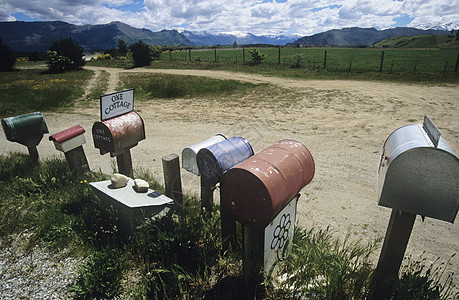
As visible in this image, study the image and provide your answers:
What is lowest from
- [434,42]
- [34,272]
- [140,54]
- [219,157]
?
[34,272]

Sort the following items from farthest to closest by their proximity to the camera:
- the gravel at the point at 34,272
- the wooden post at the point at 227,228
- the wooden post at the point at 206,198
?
1. the wooden post at the point at 206,198
2. the wooden post at the point at 227,228
3. the gravel at the point at 34,272

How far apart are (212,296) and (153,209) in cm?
109

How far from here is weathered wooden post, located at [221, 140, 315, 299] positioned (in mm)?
1993

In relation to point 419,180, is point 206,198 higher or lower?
lower

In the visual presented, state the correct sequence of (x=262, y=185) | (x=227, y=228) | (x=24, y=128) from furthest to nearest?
(x=24, y=128) → (x=227, y=228) → (x=262, y=185)

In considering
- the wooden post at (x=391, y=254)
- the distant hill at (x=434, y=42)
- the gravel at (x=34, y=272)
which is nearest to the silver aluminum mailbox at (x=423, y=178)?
the wooden post at (x=391, y=254)

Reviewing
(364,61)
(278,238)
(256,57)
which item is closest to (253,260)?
(278,238)

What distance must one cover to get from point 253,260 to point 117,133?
2.49 m

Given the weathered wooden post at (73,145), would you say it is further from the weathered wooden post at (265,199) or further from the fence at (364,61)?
the fence at (364,61)

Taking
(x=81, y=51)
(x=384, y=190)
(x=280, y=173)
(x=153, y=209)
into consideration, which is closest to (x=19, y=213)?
(x=153, y=209)

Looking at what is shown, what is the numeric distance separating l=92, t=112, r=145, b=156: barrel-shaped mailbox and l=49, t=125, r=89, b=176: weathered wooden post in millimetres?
637

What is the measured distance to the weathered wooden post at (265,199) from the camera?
1993mm

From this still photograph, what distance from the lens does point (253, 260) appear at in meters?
2.31

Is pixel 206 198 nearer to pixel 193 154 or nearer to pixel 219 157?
pixel 193 154
